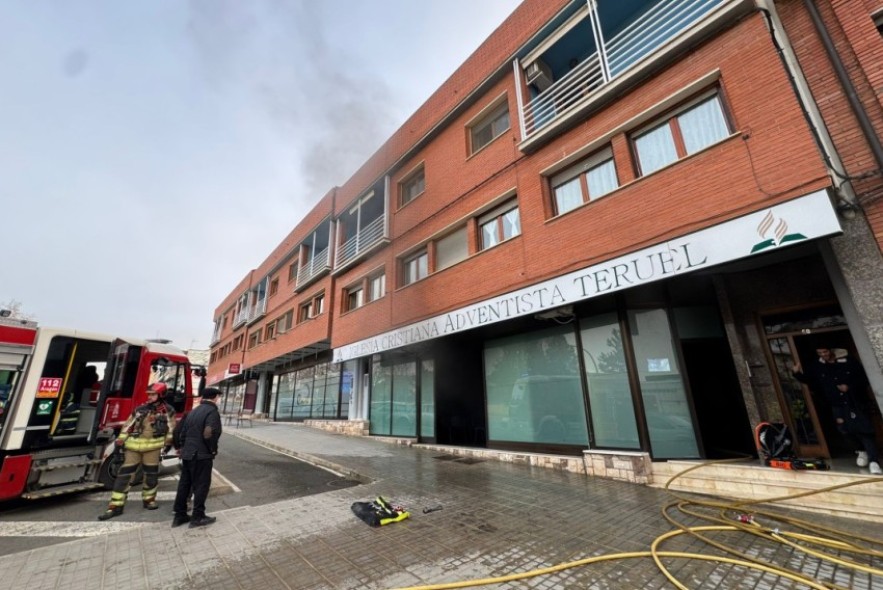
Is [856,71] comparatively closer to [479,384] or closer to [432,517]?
[432,517]

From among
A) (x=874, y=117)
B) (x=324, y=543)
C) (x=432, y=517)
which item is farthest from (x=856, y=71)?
(x=324, y=543)

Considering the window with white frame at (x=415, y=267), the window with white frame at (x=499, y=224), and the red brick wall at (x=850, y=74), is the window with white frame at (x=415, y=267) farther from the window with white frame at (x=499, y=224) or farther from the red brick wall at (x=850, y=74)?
the red brick wall at (x=850, y=74)

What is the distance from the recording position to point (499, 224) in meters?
9.91

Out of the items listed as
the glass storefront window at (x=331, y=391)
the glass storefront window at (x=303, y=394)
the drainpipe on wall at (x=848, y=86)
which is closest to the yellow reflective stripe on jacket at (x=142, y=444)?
the drainpipe on wall at (x=848, y=86)

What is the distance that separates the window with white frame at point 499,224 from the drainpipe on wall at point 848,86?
18.6 ft

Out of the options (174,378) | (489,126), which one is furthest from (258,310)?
(489,126)

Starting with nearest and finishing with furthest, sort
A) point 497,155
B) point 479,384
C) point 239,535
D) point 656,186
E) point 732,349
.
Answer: point 239,535
point 656,186
point 732,349
point 497,155
point 479,384

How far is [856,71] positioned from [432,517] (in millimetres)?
9030

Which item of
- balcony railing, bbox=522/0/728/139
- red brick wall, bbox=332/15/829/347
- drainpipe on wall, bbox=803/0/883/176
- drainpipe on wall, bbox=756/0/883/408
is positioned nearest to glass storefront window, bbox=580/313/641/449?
red brick wall, bbox=332/15/829/347

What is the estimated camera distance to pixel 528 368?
9211 mm

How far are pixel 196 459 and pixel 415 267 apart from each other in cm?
903

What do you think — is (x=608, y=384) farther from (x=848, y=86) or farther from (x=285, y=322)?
(x=285, y=322)

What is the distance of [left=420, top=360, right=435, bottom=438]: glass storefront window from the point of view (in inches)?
460

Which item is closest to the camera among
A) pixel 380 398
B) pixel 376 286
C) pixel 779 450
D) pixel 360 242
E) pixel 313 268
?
pixel 779 450
